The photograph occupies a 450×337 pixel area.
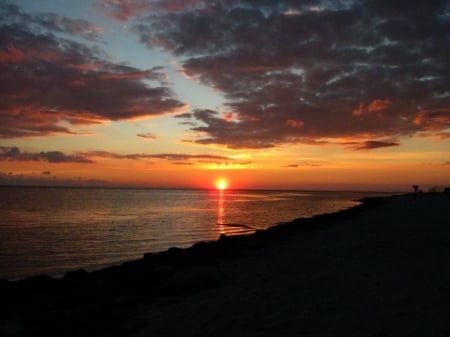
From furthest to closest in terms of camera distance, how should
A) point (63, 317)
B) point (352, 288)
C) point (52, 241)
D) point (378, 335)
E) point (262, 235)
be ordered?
1. point (52, 241)
2. point (262, 235)
3. point (352, 288)
4. point (63, 317)
5. point (378, 335)

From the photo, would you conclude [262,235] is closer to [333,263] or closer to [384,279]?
[333,263]

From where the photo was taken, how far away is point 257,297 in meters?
10.6

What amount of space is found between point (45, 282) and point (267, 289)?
733cm

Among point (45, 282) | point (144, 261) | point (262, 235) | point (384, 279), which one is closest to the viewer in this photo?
point (384, 279)

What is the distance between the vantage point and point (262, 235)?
89.5 ft

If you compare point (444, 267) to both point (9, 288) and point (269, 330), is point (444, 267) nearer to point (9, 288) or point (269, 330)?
point (269, 330)

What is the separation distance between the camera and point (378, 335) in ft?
23.8

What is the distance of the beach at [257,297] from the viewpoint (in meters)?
8.26

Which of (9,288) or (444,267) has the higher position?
(444,267)

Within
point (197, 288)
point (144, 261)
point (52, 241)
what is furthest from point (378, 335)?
point (52, 241)

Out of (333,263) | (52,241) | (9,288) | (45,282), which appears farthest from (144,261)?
(52,241)

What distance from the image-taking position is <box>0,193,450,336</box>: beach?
8.26 m

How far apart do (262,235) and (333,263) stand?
1287cm

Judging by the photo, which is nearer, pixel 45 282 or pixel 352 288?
pixel 352 288
